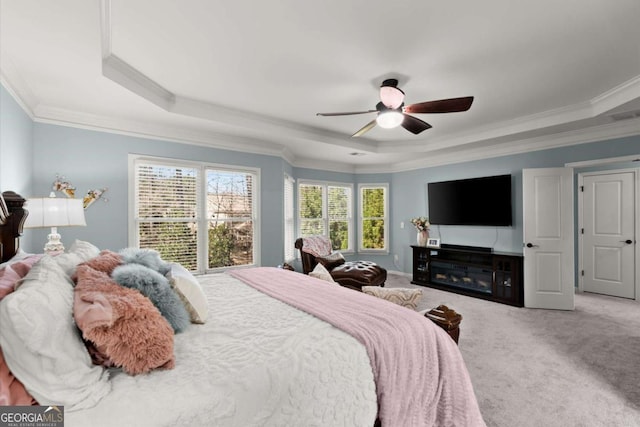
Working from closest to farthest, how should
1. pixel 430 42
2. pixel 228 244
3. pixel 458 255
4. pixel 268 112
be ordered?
pixel 430 42, pixel 268 112, pixel 228 244, pixel 458 255

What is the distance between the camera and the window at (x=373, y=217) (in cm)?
645

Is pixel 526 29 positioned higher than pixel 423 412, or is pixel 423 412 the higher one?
pixel 526 29

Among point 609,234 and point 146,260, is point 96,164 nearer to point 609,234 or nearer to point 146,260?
point 146,260

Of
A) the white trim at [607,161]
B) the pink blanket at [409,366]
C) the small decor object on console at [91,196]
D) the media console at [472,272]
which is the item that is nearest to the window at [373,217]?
the media console at [472,272]

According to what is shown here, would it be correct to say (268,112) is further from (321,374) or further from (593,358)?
(593,358)

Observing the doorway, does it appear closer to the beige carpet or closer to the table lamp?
the beige carpet

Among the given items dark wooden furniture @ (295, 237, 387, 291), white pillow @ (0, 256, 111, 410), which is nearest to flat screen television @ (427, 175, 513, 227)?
dark wooden furniture @ (295, 237, 387, 291)

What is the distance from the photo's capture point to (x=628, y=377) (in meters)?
2.27

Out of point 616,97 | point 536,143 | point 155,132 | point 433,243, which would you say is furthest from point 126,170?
point 536,143

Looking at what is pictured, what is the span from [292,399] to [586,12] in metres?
2.88

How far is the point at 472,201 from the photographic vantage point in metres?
4.98

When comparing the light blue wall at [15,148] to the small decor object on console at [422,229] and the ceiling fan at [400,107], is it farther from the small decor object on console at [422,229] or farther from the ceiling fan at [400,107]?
the small decor object on console at [422,229]

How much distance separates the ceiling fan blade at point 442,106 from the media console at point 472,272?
272 centimetres

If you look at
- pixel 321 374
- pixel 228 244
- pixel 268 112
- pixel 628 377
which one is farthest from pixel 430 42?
pixel 228 244
